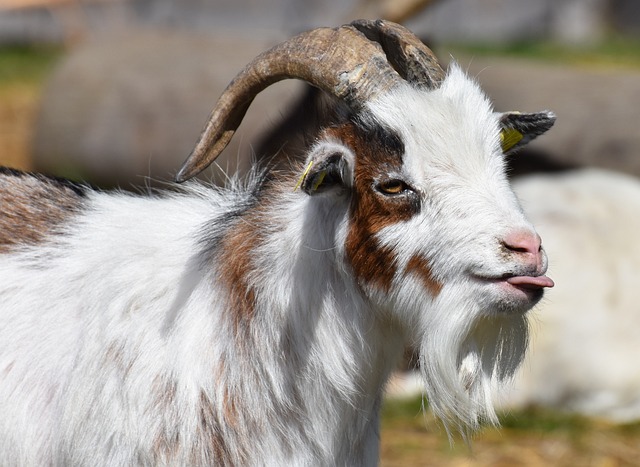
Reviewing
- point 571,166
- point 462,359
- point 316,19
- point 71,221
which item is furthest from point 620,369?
point 316,19

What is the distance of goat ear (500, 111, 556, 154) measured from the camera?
137 inches

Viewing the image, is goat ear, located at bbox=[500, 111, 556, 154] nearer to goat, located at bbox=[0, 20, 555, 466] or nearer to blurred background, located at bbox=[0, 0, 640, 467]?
goat, located at bbox=[0, 20, 555, 466]

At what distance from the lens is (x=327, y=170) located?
10.3 feet

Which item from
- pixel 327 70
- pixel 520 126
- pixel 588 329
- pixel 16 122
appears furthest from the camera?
pixel 16 122

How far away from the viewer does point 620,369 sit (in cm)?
641

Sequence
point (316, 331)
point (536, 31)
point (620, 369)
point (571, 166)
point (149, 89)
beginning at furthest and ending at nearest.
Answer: point (536, 31)
point (149, 89)
point (571, 166)
point (620, 369)
point (316, 331)

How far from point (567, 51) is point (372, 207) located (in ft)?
53.9

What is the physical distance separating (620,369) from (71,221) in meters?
3.87

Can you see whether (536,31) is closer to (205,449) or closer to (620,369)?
(620,369)

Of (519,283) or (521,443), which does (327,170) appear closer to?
(519,283)

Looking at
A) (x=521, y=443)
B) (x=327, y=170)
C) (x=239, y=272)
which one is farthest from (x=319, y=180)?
(x=521, y=443)

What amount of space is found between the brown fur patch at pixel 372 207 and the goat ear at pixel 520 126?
463 millimetres

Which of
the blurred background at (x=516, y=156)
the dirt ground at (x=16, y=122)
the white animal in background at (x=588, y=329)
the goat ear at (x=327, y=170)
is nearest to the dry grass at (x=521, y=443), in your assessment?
the blurred background at (x=516, y=156)

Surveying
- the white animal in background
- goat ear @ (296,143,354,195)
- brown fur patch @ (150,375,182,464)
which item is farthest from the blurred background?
brown fur patch @ (150,375,182,464)
